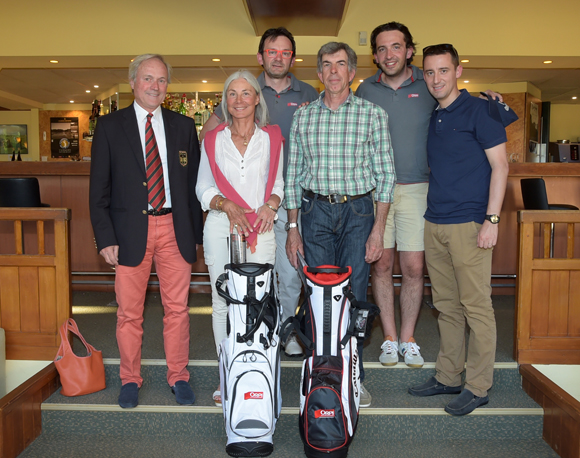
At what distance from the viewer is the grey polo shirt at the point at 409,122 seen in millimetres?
2648

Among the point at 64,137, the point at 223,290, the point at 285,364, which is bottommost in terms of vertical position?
the point at 285,364

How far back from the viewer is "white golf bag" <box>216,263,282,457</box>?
7.02ft

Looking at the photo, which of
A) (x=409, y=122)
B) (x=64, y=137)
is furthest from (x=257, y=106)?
(x=64, y=137)

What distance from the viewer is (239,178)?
2391mm

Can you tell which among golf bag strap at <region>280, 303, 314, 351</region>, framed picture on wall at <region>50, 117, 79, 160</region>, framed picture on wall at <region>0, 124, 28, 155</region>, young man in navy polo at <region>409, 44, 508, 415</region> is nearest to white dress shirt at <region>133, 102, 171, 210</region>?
golf bag strap at <region>280, 303, 314, 351</region>

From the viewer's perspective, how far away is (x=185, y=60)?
613cm

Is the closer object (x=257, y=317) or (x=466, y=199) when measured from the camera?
(x=257, y=317)

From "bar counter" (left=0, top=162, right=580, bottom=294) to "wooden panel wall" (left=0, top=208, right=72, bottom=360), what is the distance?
170cm

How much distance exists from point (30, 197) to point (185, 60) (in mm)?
2893

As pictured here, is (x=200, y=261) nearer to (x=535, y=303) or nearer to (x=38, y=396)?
(x=38, y=396)

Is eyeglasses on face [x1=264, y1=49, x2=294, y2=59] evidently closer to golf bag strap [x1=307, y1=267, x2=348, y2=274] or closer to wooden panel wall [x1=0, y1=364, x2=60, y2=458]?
golf bag strap [x1=307, y1=267, x2=348, y2=274]

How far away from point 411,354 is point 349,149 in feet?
3.90

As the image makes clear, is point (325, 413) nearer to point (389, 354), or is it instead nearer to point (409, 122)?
point (389, 354)

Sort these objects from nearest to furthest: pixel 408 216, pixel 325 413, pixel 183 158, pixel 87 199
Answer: pixel 325 413
pixel 183 158
pixel 408 216
pixel 87 199
